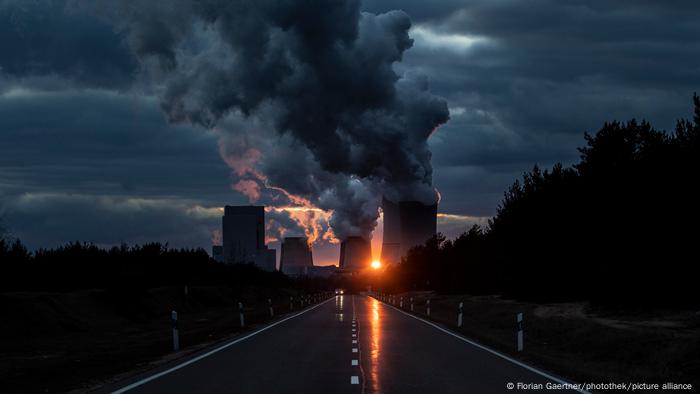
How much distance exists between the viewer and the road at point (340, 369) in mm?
13961

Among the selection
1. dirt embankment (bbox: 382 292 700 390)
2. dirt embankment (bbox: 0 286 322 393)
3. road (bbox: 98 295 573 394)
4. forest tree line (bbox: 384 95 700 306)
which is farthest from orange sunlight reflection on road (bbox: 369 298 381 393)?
forest tree line (bbox: 384 95 700 306)

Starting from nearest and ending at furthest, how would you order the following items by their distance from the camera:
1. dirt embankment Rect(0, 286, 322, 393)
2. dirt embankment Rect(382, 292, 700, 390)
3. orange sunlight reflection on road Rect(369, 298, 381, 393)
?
orange sunlight reflection on road Rect(369, 298, 381, 393) → dirt embankment Rect(382, 292, 700, 390) → dirt embankment Rect(0, 286, 322, 393)

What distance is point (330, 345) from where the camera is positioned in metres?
24.3

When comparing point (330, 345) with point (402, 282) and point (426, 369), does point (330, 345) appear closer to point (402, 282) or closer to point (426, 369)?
point (426, 369)

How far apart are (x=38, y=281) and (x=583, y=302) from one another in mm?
52095

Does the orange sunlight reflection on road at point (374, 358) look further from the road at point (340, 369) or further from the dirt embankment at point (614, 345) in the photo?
the dirt embankment at point (614, 345)

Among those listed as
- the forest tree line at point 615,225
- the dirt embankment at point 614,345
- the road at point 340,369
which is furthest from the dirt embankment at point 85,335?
the forest tree line at point 615,225

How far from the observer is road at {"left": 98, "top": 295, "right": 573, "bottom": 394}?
13961 millimetres

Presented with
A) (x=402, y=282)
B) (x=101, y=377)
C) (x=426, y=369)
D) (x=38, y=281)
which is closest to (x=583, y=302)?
(x=426, y=369)

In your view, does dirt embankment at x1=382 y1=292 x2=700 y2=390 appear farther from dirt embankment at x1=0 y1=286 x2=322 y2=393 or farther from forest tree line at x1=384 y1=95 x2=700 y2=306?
dirt embankment at x1=0 y1=286 x2=322 y2=393

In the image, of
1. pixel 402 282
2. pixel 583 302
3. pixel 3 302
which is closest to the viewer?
pixel 3 302

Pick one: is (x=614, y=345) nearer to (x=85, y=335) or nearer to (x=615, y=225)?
(x=615, y=225)

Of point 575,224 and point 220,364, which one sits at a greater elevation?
point 575,224

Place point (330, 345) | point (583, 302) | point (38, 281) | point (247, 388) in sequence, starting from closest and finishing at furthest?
1. point (247, 388)
2. point (330, 345)
3. point (583, 302)
4. point (38, 281)
